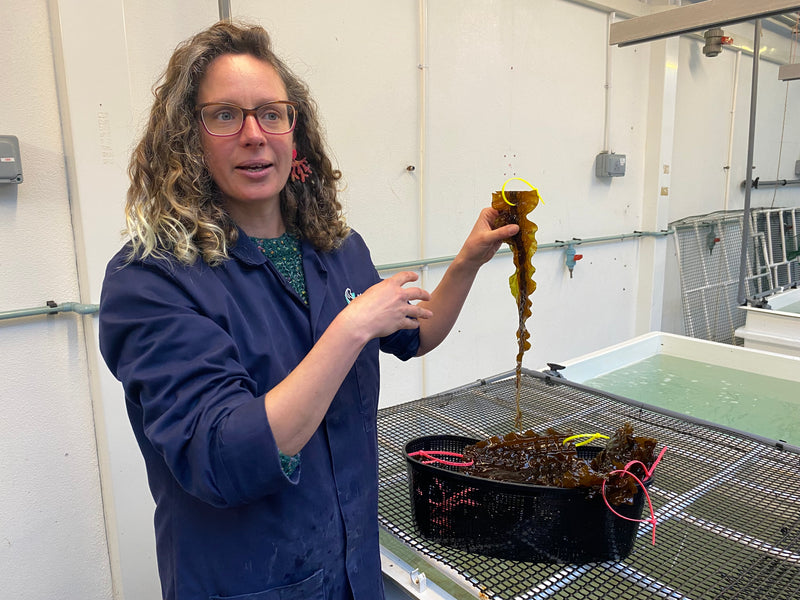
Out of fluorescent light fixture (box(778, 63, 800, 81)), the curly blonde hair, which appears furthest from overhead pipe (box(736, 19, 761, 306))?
the curly blonde hair

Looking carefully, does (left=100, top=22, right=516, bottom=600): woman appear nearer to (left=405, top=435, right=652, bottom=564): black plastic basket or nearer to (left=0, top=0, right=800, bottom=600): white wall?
(left=405, top=435, right=652, bottom=564): black plastic basket

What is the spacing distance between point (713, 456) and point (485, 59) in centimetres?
234

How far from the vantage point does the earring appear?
3.43ft

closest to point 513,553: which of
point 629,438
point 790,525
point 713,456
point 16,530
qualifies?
point 629,438

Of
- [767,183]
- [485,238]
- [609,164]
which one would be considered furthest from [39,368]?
[767,183]

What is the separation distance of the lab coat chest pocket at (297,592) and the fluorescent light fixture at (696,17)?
132 centimetres

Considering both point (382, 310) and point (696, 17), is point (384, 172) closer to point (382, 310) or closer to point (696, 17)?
point (696, 17)

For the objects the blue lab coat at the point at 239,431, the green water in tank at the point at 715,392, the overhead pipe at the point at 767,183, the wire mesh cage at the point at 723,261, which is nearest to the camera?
the blue lab coat at the point at 239,431

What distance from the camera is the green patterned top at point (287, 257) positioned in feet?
3.09

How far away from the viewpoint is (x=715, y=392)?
2107mm

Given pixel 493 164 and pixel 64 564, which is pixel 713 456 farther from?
pixel 493 164

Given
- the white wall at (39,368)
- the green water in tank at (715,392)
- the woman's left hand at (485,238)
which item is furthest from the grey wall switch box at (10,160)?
the green water in tank at (715,392)

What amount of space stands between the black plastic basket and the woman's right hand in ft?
0.98

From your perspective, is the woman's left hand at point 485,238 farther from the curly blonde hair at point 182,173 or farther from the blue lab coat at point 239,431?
the curly blonde hair at point 182,173
